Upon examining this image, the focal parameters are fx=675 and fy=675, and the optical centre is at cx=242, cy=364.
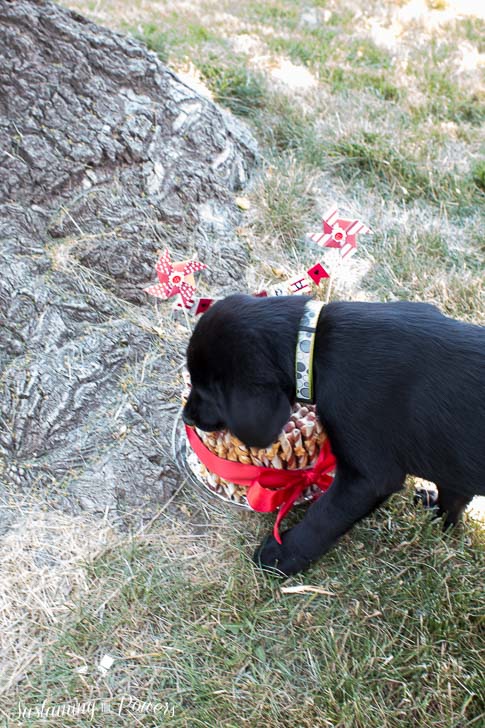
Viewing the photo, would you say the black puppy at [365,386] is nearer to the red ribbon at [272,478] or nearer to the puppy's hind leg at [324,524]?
the puppy's hind leg at [324,524]

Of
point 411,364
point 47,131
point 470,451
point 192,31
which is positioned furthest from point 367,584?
point 192,31

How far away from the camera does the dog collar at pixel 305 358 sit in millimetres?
2127

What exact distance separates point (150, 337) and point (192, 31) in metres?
3.84

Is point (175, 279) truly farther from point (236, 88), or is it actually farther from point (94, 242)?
point (236, 88)

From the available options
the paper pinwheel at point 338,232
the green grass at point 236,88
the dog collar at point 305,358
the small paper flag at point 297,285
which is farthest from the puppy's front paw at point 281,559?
the green grass at point 236,88

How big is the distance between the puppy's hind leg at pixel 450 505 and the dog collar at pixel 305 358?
0.73 metres

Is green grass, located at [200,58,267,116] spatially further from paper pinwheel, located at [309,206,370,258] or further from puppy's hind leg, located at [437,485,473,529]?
puppy's hind leg, located at [437,485,473,529]

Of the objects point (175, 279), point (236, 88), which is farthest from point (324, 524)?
point (236, 88)

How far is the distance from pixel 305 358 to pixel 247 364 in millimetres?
187

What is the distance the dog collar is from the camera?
213 cm

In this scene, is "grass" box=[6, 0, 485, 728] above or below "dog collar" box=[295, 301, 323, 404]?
below

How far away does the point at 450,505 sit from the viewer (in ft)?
8.41

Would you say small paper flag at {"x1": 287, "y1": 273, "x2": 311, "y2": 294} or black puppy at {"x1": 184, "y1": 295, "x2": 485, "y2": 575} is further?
small paper flag at {"x1": 287, "y1": 273, "x2": 311, "y2": 294}

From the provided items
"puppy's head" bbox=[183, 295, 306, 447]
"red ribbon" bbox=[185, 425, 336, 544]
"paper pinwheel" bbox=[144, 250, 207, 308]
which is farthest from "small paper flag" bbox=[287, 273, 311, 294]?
"red ribbon" bbox=[185, 425, 336, 544]
